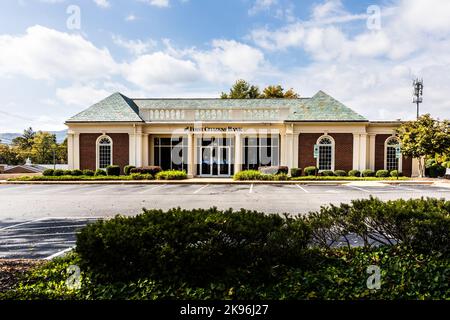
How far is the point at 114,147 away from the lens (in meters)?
24.0

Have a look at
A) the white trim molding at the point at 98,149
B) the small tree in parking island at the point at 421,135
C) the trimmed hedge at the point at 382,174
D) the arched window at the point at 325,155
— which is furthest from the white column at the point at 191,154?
the small tree in parking island at the point at 421,135

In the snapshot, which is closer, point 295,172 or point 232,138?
point 295,172

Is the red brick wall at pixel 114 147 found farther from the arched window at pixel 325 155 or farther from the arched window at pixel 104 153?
the arched window at pixel 325 155

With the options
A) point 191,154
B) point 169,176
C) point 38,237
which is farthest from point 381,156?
point 38,237

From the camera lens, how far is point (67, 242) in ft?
20.9

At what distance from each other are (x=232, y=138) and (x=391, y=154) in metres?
12.5

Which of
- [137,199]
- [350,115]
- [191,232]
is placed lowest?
[137,199]

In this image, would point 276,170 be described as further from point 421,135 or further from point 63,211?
point 63,211

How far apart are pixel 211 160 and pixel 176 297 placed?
2198cm
